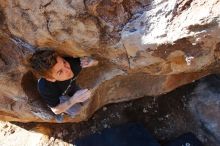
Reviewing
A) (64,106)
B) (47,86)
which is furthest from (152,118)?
(47,86)

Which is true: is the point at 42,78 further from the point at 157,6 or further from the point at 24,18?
the point at 157,6

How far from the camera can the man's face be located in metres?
2.10

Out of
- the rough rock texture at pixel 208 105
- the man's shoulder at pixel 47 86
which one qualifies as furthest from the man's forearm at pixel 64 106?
the rough rock texture at pixel 208 105

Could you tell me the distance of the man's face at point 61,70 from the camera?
2.10m

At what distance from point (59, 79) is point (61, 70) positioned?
0.23 feet

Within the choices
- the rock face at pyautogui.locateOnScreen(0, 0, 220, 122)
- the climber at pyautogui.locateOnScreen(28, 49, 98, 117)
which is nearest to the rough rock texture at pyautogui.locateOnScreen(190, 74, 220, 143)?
the rock face at pyautogui.locateOnScreen(0, 0, 220, 122)

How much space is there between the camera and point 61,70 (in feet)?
7.01

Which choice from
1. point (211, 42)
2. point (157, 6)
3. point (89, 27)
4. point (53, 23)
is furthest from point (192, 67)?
point (53, 23)

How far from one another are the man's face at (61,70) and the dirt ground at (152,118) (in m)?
0.69

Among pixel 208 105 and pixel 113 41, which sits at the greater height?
pixel 113 41

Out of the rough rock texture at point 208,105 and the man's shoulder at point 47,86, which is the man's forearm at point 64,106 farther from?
the rough rock texture at point 208,105

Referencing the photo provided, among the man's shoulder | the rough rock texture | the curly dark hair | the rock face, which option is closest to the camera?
the rock face

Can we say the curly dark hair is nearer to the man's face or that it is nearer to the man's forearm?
the man's face

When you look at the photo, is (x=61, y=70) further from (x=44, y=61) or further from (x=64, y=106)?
(x=64, y=106)
